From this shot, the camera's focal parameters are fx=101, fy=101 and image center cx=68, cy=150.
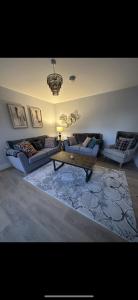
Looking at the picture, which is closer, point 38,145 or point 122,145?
point 122,145

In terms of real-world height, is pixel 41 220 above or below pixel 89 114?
below

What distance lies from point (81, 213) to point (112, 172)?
56.2 inches

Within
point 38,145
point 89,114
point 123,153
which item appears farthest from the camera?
point 89,114

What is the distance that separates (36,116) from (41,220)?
3380mm

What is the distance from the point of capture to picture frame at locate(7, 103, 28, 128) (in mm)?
2965

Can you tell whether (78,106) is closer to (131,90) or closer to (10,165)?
(131,90)

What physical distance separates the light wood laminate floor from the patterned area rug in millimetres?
101

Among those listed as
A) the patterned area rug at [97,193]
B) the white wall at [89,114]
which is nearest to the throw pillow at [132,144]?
the white wall at [89,114]

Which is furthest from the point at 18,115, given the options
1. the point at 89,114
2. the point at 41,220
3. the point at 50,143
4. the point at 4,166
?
the point at 41,220

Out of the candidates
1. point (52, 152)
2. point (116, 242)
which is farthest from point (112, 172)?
point (52, 152)

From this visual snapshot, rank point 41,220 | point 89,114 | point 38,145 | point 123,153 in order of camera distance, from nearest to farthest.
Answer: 1. point 41,220
2. point 123,153
3. point 38,145
4. point 89,114

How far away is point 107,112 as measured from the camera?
354 centimetres

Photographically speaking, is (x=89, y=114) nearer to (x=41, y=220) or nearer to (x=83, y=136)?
(x=83, y=136)

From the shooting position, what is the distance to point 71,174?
2.48 meters
